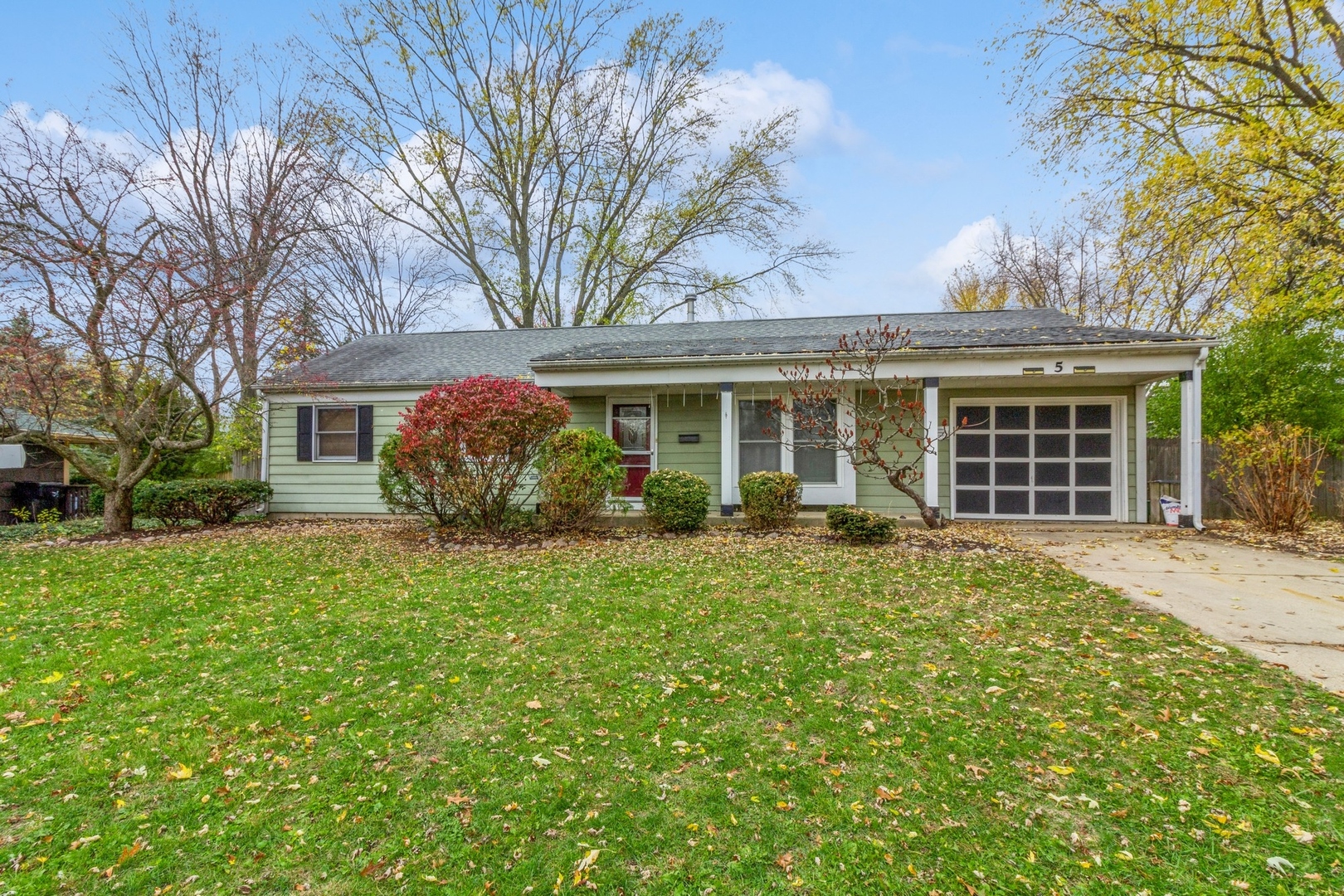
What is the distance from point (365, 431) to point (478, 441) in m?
4.75

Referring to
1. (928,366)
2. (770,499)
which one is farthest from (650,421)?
(928,366)

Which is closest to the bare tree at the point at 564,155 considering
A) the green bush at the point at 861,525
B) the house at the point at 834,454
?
the house at the point at 834,454

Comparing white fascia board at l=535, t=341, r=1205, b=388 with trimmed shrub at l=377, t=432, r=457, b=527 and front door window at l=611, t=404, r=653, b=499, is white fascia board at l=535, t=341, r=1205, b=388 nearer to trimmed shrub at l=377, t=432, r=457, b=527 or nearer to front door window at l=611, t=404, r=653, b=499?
front door window at l=611, t=404, r=653, b=499

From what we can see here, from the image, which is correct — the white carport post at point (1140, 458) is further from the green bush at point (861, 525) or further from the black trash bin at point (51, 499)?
the black trash bin at point (51, 499)

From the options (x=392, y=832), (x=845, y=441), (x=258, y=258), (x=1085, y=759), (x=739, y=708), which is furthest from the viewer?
(x=258, y=258)

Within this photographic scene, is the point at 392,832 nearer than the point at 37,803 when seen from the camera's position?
Yes

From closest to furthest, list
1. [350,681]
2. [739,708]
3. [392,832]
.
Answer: [392,832] → [739,708] → [350,681]

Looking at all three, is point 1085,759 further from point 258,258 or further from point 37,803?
point 258,258

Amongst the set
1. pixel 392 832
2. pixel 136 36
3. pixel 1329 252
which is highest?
pixel 136 36

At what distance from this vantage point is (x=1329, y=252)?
908 cm

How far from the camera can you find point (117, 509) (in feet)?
29.0

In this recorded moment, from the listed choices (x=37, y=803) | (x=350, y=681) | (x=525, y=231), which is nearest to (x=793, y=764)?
(x=350, y=681)

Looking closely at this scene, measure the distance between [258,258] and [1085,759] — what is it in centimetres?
1358

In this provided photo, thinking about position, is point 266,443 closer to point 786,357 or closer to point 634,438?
point 634,438
